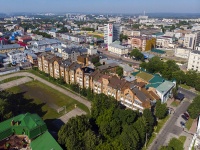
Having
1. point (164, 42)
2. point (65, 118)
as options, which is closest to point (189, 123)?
point (65, 118)

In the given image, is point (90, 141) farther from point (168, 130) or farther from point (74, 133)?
point (168, 130)

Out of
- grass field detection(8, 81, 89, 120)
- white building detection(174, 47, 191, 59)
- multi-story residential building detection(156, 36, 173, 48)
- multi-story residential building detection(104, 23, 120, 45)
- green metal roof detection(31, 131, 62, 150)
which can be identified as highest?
multi-story residential building detection(104, 23, 120, 45)

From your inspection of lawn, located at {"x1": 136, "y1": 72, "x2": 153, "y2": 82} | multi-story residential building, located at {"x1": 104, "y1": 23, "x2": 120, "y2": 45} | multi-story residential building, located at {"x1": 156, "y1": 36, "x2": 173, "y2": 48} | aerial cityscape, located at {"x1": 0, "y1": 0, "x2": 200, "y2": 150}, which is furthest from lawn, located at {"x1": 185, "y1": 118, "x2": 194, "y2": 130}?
multi-story residential building, located at {"x1": 156, "y1": 36, "x2": 173, "y2": 48}

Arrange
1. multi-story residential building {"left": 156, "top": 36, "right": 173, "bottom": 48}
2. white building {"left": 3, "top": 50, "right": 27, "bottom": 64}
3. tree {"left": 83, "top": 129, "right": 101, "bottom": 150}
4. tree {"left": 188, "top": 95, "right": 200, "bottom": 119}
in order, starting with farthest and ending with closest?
multi-story residential building {"left": 156, "top": 36, "right": 173, "bottom": 48}, white building {"left": 3, "top": 50, "right": 27, "bottom": 64}, tree {"left": 188, "top": 95, "right": 200, "bottom": 119}, tree {"left": 83, "top": 129, "right": 101, "bottom": 150}

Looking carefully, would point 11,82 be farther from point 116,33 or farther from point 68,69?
point 116,33

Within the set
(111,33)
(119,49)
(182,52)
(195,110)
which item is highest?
(111,33)

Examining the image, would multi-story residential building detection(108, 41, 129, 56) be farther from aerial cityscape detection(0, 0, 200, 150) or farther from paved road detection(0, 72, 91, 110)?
paved road detection(0, 72, 91, 110)
